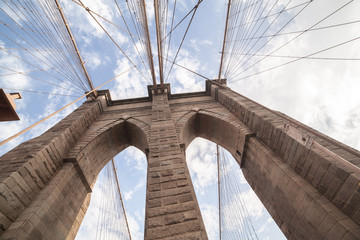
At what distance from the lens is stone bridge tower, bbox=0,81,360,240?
9.49ft

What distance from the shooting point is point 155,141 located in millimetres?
4605

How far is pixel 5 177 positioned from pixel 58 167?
150 cm

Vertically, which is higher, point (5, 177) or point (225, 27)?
point (225, 27)

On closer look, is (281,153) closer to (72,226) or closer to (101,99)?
(72,226)

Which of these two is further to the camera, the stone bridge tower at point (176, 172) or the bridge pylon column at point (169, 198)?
the stone bridge tower at point (176, 172)

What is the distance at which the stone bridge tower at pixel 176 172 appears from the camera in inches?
114

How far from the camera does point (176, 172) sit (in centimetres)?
350

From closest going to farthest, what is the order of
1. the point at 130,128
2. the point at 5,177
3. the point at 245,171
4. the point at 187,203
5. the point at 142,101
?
1. the point at 187,203
2. the point at 5,177
3. the point at 245,171
4. the point at 130,128
5. the point at 142,101

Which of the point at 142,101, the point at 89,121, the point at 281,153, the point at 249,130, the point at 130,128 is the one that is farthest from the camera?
the point at 142,101

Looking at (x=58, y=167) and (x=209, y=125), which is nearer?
(x=58, y=167)

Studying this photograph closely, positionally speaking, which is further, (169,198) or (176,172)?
(176,172)

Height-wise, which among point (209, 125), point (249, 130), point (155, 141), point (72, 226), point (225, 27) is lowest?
point (72, 226)

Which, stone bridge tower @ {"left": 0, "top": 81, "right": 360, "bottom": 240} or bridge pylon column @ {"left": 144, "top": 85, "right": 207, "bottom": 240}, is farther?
stone bridge tower @ {"left": 0, "top": 81, "right": 360, "bottom": 240}

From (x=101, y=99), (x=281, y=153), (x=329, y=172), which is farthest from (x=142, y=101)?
(x=329, y=172)
